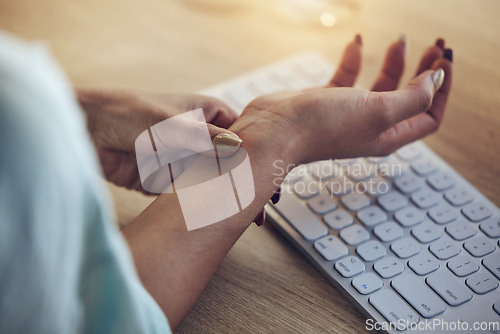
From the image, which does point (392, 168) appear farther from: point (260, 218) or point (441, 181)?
point (260, 218)

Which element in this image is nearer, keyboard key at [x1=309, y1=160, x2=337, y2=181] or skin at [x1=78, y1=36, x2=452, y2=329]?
skin at [x1=78, y1=36, x2=452, y2=329]

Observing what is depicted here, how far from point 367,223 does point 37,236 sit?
0.35 m

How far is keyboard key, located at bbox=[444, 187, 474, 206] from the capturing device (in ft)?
1.67

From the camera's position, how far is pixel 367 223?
0.49 m

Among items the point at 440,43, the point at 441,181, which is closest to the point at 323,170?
the point at 441,181

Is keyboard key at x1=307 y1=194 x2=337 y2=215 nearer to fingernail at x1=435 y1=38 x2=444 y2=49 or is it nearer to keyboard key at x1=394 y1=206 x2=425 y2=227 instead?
keyboard key at x1=394 y1=206 x2=425 y2=227

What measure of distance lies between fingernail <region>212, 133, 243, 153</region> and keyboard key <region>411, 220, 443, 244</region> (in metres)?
0.21

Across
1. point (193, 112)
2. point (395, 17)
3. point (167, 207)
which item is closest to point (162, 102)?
point (193, 112)

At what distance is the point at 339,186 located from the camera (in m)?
0.53

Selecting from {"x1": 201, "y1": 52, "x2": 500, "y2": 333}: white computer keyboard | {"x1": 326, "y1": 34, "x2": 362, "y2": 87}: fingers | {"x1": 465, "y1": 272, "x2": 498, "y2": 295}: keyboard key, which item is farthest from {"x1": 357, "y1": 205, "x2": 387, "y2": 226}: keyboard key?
{"x1": 326, "y1": 34, "x2": 362, "y2": 87}: fingers

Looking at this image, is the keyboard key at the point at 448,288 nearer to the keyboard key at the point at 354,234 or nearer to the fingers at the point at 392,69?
the keyboard key at the point at 354,234

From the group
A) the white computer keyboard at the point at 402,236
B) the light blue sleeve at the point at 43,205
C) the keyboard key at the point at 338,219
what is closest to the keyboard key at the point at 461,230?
the white computer keyboard at the point at 402,236

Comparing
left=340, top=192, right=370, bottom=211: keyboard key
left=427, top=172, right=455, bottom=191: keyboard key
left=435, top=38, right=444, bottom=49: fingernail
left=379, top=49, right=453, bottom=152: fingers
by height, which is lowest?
left=340, top=192, right=370, bottom=211: keyboard key

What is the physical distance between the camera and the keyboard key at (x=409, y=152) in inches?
22.5
